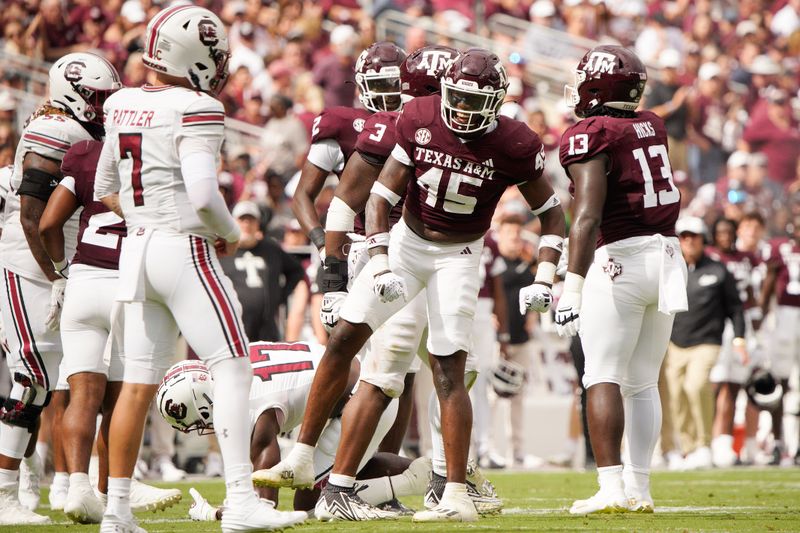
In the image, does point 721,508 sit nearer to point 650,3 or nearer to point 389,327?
point 389,327

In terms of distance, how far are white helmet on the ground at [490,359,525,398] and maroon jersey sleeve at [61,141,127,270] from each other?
5.35 meters

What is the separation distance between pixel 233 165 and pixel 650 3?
7.14m

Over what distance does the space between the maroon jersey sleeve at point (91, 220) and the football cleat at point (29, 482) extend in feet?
5.67

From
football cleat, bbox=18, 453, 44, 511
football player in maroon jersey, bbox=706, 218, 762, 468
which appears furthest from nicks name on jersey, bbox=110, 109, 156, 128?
football player in maroon jersey, bbox=706, 218, 762, 468

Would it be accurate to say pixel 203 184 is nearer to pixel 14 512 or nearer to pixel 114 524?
pixel 114 524

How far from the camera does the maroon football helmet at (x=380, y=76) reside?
6848 mm

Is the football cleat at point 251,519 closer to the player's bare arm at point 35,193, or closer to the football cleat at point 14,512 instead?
the football cleat at point 14,512

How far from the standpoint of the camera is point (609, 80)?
634cm

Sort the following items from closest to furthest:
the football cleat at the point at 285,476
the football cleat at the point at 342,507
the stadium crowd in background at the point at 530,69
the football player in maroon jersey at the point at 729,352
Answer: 1. the football cleat at the point at 285,476
2. the football cleat at the point at 342,507
3. the football player in maroon jersey at the point at 729,352
4. the stadium crowd in background at the point at 530,69

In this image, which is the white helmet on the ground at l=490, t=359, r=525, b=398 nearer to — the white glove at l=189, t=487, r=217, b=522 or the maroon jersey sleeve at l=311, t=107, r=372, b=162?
the maroon jersey sleeve at l=311, t=107, r=372, b=162

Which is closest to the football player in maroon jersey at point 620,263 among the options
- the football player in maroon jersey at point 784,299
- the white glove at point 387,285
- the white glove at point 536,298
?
the white glove at point 536,298

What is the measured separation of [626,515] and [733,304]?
537 cm

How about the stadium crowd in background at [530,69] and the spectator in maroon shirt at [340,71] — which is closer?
the stadium crowd in background at [530,69]

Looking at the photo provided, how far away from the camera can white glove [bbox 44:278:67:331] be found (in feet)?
21.2
